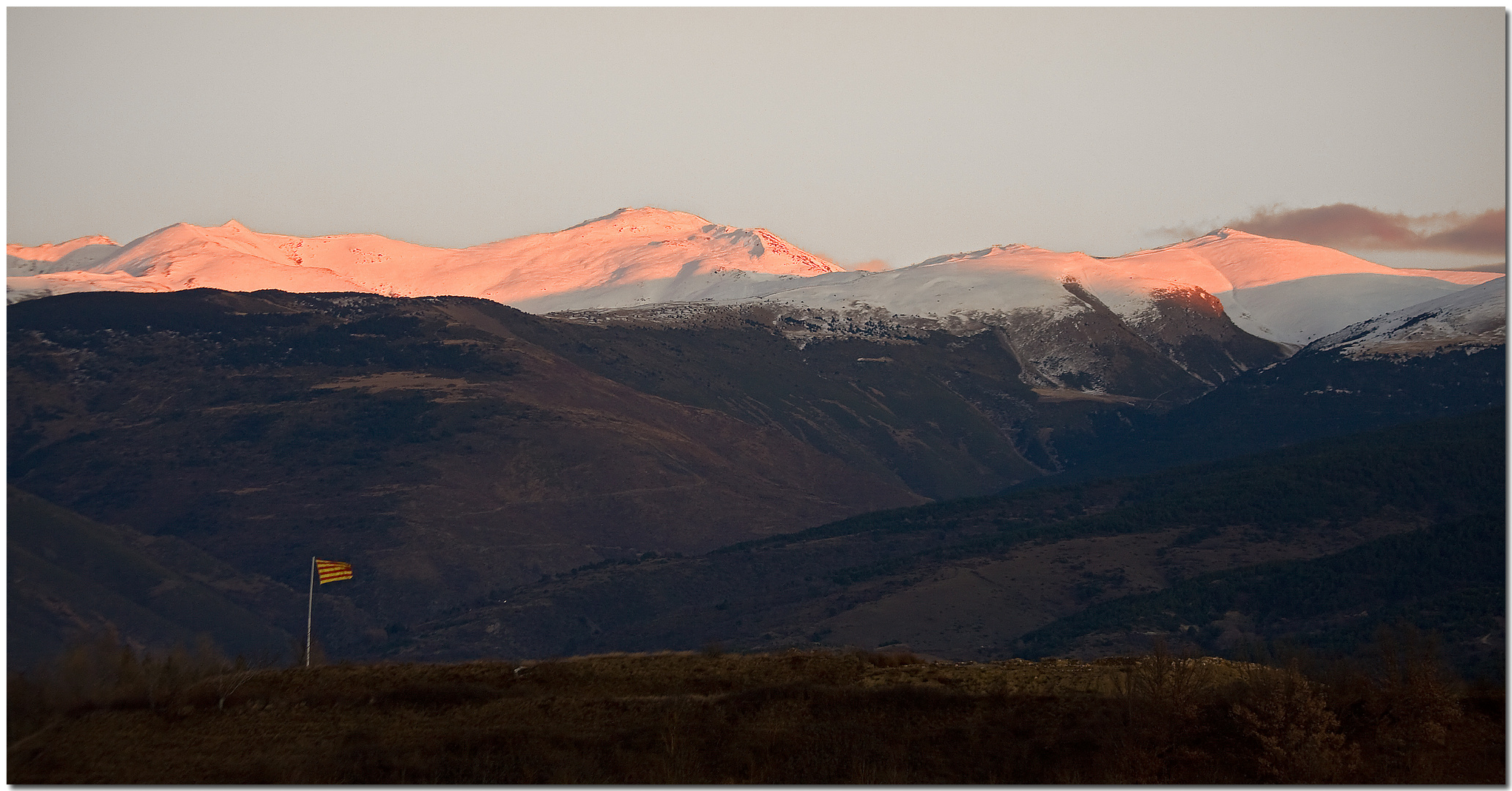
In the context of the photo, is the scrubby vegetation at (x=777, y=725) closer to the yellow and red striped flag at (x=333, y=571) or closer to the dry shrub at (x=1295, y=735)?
the dry shrub at (x=1295, y=735)

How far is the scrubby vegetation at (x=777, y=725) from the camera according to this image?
129 ft

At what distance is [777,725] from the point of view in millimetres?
43875

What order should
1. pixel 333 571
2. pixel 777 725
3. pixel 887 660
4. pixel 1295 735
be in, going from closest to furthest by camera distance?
pixel 1295 735
pixel 777 725
pixel 887 660
pixel 333 571

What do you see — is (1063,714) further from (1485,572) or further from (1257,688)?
(1485,572)

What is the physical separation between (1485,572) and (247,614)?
393 feet

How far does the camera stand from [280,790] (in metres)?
35.9

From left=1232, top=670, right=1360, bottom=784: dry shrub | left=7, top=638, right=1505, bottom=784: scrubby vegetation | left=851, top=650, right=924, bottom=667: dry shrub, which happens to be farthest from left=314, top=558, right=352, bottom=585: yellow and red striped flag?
left=1232, top=670, right=1360, bottom=784: dry shrub

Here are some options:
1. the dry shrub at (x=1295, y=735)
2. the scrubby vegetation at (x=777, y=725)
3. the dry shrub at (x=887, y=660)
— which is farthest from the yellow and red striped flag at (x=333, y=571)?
the dry shrub at (x=1295, y=735)

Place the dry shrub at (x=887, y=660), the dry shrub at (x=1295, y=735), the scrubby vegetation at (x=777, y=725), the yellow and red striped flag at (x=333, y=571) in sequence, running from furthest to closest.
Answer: the yellow and red striped flag at (x=333, y=571), the dry shrub at (x=887, y=660), the scrubby vegetation at (x=777, y=725), the dry shrub at (x=1295, y=735)

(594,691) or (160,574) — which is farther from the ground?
(594,691)

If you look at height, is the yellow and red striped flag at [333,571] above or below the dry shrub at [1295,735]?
above

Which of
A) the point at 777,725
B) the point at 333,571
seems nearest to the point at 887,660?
the point at 777,725

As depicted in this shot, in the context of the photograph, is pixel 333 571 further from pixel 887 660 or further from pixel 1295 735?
pixel 1295 735

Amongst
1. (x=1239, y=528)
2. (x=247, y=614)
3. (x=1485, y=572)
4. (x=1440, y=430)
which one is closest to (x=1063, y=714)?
(x=1485, y=572)
